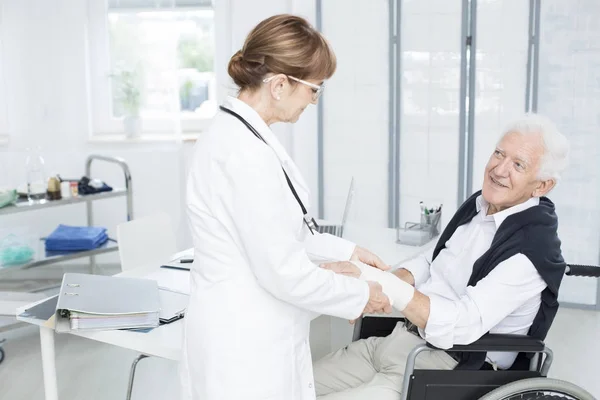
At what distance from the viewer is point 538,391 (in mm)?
1686

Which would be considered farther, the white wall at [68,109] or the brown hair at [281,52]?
the white wall at [68,109]

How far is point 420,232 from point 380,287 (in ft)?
3.45

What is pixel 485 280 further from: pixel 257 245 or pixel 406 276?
pixel 257 245

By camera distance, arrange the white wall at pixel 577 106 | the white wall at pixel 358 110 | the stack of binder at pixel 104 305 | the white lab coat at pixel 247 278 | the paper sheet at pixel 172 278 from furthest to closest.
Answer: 1. the white wall at pixel 358 110
2. the white wall at pixel 577 106
3. the paper sheet at pixel 172 278
4. the stack of binder at pixel 104 305
5. the white lab coat at pixel 247 278

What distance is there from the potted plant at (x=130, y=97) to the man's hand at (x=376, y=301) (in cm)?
341

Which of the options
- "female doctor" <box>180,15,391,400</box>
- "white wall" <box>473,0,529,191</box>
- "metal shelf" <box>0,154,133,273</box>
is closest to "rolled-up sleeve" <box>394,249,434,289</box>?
"female doctor" <box>180,15,391,400</box>

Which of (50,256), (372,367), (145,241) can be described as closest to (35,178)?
(50,256)

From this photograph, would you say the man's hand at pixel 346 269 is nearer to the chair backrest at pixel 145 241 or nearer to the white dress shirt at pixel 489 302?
the white dress shirt at pixel 489 302

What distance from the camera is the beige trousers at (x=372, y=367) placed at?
180 cm

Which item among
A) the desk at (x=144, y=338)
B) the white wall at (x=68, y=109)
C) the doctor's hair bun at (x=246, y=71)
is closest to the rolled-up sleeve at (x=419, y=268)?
the desk at (x=144, y=338)

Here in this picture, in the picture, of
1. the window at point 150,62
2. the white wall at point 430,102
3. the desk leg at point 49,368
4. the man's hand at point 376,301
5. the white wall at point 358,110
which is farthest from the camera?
the window at point 150,62

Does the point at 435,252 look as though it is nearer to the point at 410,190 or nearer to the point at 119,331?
the point at 119,331

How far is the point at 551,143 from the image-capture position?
188 cm

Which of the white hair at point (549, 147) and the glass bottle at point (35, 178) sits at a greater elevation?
the white hair at point (549, 147)
